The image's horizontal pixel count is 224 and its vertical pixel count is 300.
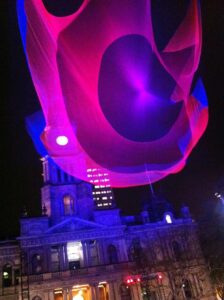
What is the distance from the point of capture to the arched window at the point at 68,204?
144 feet

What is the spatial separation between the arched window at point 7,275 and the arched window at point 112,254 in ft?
43.4

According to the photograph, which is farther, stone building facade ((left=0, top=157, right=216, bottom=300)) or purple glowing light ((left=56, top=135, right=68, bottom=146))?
purple glowing light ((left=56, top=135, right=68, bottom=146))

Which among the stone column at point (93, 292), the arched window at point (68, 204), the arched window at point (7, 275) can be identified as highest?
the arched window at point (68, 204)

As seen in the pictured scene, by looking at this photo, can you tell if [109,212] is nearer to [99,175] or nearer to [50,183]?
[50,183]

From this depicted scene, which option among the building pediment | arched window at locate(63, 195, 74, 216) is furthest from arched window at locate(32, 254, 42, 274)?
arched window at locate(63, 195, 74, 216)

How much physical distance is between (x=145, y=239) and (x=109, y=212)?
719 cm

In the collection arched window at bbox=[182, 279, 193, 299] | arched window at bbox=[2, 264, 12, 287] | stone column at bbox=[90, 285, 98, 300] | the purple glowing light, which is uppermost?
the purple glowing light

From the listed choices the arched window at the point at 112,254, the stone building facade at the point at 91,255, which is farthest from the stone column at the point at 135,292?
the arched window at the point at 112,254

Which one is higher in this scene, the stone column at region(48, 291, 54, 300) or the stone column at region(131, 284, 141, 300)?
the stone column at region(48, 291, 54, 300)

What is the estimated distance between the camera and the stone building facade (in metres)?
37.6

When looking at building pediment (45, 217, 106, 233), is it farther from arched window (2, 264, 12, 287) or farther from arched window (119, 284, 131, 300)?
arched window (119, 284, 131, 300)

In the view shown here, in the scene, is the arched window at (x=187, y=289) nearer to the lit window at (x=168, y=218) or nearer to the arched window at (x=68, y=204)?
the lit window at (x=168, y=218)

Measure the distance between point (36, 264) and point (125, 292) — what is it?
40.3 feet

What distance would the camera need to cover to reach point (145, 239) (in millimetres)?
45219
